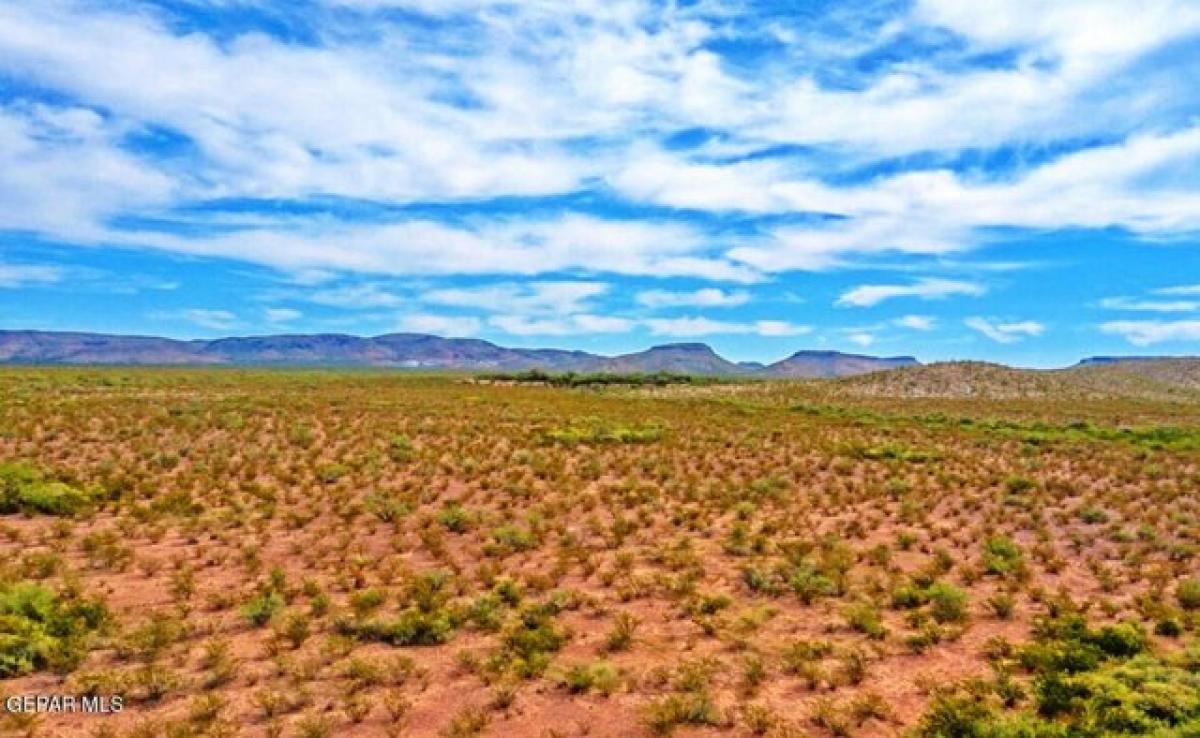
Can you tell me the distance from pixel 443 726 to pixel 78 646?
14.8 ft

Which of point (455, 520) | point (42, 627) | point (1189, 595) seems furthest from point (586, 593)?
point (1189, 595)

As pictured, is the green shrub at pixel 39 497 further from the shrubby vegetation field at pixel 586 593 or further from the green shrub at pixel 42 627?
the green shrub at pixel 42 627

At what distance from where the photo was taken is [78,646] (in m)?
8.34

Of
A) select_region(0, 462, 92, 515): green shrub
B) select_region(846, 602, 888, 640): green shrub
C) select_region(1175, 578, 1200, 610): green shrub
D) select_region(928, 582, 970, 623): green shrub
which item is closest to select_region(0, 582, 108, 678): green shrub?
select_region(0, 462, 92, 515): green shrub

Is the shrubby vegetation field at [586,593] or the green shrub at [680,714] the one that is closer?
the green shrub at [680,714]

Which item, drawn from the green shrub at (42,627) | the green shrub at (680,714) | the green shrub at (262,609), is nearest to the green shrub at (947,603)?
the green shrub at (680,714)

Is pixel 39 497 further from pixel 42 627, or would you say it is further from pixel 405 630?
pixel 405 630

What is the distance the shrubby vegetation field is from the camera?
7363 mm

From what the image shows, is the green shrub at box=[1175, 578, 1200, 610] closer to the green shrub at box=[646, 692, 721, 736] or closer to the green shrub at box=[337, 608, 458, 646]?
the green shrub at box=[646, 692, 721, 736]

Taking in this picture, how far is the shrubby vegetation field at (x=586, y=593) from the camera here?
7.36 metres

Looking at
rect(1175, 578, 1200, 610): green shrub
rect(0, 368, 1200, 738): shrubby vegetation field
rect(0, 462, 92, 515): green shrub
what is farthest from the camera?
rect(0, 462, 92, 515): green shrub

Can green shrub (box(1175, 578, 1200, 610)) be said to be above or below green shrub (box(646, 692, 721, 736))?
above

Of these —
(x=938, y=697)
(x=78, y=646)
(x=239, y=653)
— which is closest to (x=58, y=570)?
(x=78, y=646)

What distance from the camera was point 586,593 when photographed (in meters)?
11.1
